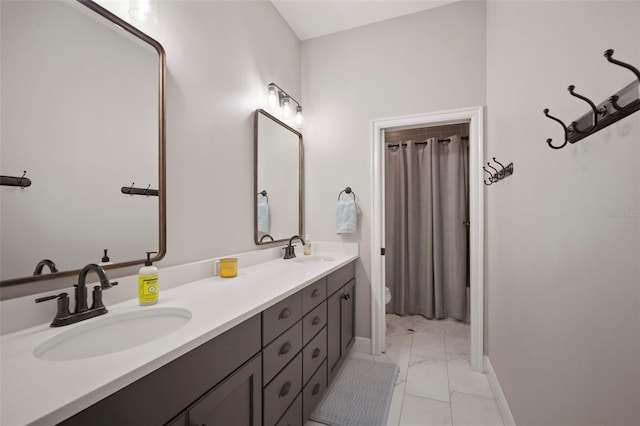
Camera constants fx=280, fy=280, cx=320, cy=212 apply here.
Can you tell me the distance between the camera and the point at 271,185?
2123mm

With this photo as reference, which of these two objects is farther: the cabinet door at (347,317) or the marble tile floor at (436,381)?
the cabinet door at (347,317)

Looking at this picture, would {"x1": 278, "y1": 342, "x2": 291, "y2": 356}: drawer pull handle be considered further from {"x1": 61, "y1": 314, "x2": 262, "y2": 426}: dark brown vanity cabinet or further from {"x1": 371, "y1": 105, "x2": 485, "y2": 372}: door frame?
{"x1": 371, "y1": 105, "x2": 485, "y2": 372}: door frame

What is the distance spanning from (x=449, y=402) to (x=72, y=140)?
2334 millimetres

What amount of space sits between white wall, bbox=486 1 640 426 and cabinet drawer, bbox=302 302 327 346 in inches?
39.4

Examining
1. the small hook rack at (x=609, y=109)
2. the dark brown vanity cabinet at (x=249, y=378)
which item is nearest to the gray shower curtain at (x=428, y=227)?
the dark brown vanity cabinet at (x=249, y=378)

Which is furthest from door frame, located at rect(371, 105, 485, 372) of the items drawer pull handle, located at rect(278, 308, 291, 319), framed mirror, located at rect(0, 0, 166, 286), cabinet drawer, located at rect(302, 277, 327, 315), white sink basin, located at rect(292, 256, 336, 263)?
framed mirror, located at rect(0, 0, 166, 286)

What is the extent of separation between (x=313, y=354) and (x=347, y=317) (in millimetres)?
707

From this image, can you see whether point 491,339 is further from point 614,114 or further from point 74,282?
point 74,282

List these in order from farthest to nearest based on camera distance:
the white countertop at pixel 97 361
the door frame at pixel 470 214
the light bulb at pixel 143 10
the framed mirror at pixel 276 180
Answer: the door frame at pixel 470 214, the framed mirror at pixel 276 180, the light bulb at pixel 143 10, the white countertop at pixel 97 361

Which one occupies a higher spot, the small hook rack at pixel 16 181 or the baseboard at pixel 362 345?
the small hook rack at pixel 16 181

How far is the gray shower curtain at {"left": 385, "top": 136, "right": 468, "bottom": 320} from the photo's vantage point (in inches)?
119

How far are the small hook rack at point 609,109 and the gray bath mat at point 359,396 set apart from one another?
5.41 ft

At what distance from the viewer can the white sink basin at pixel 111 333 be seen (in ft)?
2.61

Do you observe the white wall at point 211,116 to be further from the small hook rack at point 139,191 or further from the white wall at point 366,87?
the white wall at point 366,87
